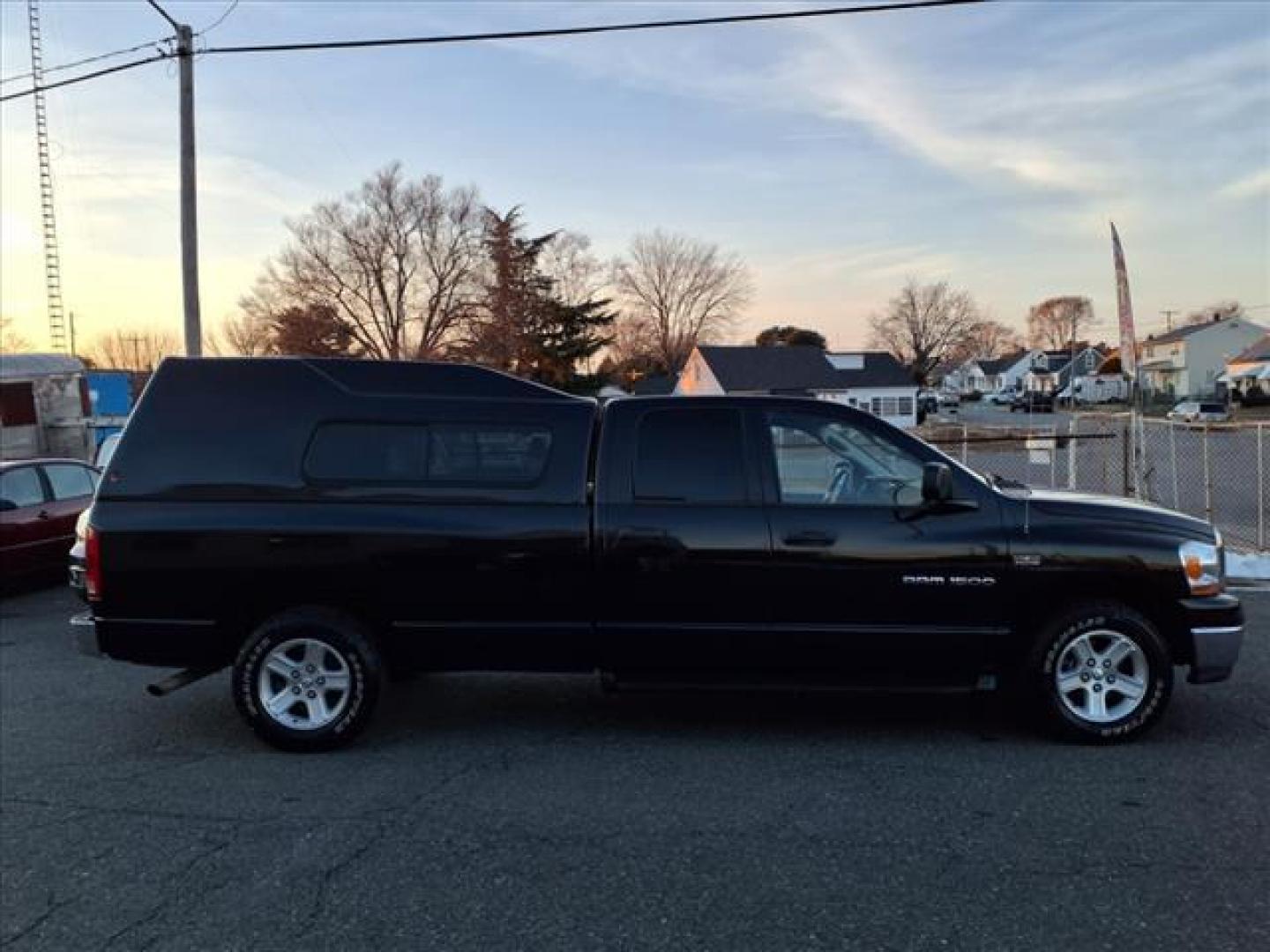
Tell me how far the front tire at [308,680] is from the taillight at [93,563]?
833mm

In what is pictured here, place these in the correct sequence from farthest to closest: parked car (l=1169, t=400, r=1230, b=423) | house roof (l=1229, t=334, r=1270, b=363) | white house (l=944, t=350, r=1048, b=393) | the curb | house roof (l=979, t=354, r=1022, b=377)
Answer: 1. house roof (l=979, t=354, r=1022, b=377)
2. white house (l=944, t=350, r=1048, b=393)
3. house roof (l=1229, t=334, r=1270, b=363)
4. parked car (l=1169, t=400, r=1230, b=423)
5. the curb

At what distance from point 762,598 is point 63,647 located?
593 centimetres

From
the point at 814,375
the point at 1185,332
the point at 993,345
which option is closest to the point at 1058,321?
the point at 993,345

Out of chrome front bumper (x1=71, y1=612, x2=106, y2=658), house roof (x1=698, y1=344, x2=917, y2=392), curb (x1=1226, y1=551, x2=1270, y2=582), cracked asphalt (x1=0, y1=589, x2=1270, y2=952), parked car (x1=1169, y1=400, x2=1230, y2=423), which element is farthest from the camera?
house roof (x1=698, y1=344, x2=917, y2=392)

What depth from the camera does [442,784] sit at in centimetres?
438

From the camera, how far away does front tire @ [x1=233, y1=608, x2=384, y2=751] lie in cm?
481

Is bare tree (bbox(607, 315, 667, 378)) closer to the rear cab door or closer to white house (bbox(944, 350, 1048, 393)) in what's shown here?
white house (bbox(944, 350, 1048, 393))

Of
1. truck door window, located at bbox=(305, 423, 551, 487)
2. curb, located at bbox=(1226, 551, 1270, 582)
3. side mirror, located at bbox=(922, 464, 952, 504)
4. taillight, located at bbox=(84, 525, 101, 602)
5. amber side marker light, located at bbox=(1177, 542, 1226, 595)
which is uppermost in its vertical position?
truck door window, located at bbox=(305, 423, 551, 487)

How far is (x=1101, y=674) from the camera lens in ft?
15.5

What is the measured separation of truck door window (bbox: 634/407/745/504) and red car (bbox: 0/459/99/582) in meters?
8.11

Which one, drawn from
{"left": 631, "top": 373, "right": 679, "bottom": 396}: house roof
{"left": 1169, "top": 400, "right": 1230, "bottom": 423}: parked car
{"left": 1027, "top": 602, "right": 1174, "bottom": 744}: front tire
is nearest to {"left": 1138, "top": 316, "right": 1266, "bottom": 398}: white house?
{"left": 1169, "top": 400, "right": 1230, "bottom": 423}: parked car

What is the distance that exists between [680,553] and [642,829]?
4.69ft

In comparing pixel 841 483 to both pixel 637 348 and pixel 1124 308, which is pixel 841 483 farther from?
pixel 637 348

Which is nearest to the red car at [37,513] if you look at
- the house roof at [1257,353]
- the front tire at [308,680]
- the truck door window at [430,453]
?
the front tire at [308,680]
